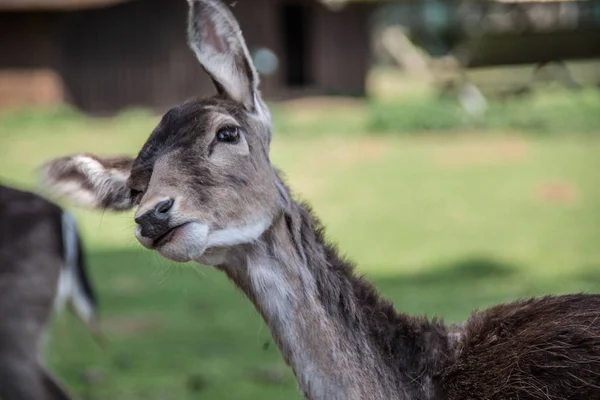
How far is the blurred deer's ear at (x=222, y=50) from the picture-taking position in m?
3.66

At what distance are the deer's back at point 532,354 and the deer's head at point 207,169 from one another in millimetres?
861

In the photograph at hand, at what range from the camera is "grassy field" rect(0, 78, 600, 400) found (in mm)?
8117

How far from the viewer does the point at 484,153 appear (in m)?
18.2

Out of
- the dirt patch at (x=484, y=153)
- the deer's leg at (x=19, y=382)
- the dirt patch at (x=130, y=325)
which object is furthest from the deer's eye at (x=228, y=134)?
the dirt patch at (x=484, y=153)

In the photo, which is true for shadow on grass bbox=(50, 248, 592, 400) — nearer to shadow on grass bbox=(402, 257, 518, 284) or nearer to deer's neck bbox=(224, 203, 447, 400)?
shadow on grass bbox=(402, 257, 518, 284)

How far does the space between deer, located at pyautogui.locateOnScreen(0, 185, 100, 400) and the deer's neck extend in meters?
2.78

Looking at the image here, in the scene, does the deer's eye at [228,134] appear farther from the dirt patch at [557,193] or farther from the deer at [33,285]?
the dirt patch at [557,193]

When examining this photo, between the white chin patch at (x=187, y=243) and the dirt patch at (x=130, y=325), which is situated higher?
the white chin patch at (x=187, y=243)

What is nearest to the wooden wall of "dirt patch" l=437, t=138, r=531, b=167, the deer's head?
"dirt patch" l=437, t=138, r=531, b=167

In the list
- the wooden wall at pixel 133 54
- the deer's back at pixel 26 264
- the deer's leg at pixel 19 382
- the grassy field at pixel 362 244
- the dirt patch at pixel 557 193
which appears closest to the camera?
the deer's leg at pixel 19 382

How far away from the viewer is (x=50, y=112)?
23.8 meters

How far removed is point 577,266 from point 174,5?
15.9 metres

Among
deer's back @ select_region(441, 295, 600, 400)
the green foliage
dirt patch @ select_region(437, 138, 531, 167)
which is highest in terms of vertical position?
deer's back @ select_region(441, 295, 600, 400)

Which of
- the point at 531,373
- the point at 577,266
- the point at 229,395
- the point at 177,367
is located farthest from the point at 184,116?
the point at 577,266
